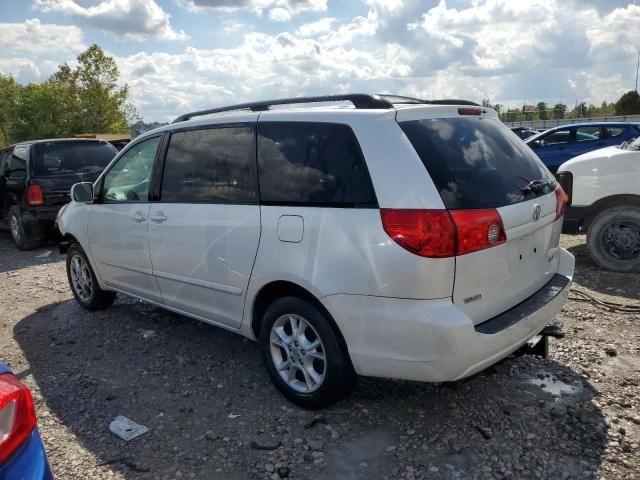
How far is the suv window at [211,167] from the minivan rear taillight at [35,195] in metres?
5.64

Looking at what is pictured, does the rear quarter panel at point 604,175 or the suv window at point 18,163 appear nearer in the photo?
the rear quarter panel at point 604,175

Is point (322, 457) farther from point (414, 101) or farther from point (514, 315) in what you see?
point (414, 101)

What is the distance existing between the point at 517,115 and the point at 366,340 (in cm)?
5565

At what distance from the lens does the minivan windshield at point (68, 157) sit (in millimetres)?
8961

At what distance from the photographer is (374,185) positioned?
2.84 m

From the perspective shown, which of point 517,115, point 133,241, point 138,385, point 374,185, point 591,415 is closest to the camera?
point 374,185

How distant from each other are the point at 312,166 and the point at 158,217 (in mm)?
1577

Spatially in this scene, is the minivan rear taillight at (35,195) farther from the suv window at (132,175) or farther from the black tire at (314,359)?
the black tire at (314,359)

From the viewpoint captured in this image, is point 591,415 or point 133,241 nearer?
point 591,415

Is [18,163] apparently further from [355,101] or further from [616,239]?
[616,239]

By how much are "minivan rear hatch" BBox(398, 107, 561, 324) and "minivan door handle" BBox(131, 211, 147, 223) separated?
236cm

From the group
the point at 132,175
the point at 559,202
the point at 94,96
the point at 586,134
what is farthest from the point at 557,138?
the point at 94,96

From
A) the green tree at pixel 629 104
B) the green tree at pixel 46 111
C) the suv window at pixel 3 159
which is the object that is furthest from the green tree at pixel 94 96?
the green tree at pixel 629 104

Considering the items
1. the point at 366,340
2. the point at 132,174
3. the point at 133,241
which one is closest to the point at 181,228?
the point at 133,241
